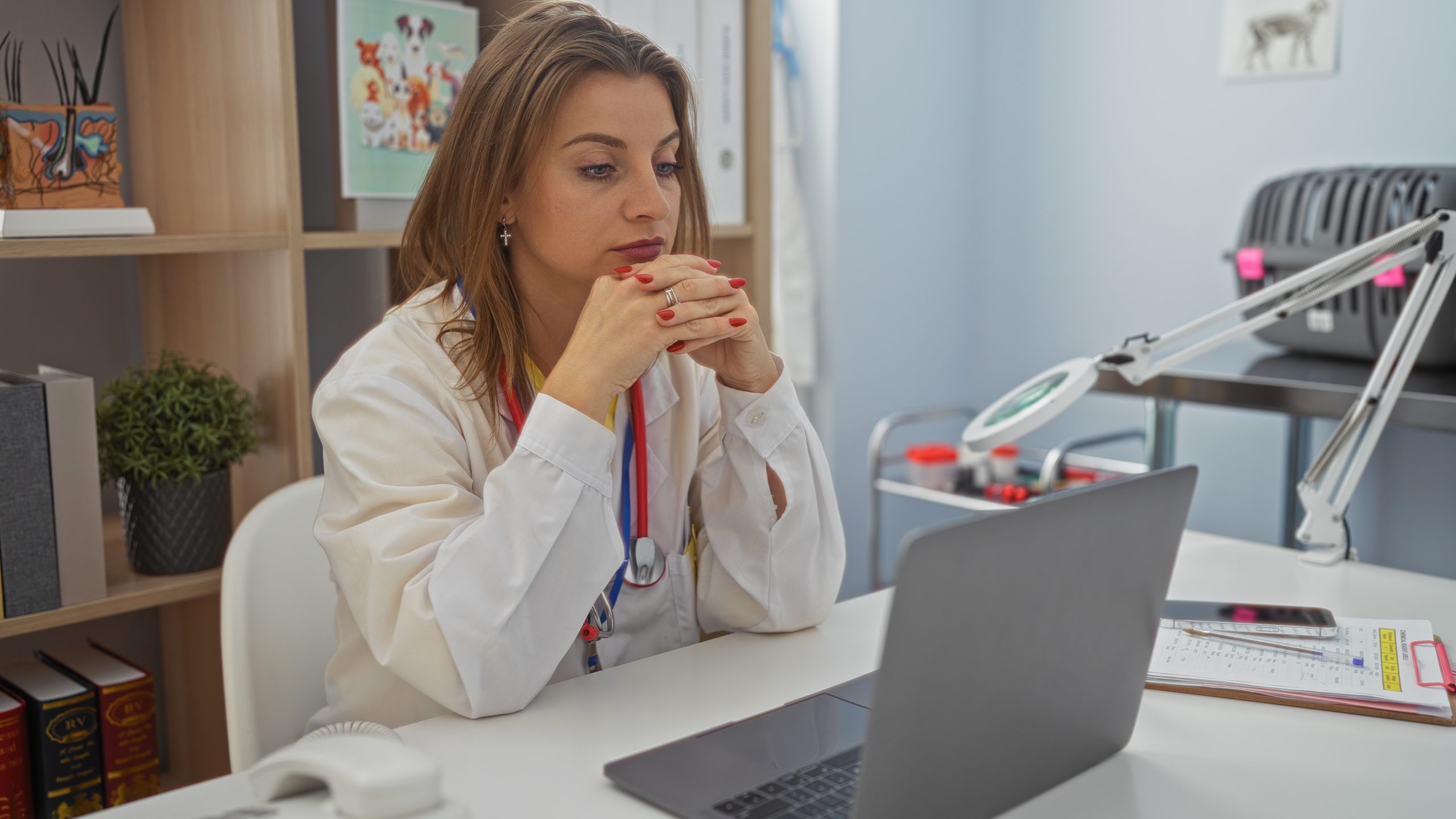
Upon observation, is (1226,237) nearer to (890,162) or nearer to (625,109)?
(890,162)

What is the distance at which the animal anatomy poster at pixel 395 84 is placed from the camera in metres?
1.68

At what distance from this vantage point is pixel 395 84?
68.0 inches

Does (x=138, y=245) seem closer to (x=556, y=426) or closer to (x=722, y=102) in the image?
(x=556, y=426)

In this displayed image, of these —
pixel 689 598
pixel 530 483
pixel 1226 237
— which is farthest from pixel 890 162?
pixel 530 483

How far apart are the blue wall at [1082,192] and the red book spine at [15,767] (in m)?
2.01

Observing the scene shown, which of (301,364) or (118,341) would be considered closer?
(301,364)

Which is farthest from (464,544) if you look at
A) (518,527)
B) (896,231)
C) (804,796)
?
(896,231)

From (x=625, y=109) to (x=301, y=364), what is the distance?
→ 0.65m

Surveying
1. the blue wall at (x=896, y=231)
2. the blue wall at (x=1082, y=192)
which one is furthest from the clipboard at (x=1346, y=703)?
the blue wall at (x=896, y=231)

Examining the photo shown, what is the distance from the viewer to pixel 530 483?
3.42 feet

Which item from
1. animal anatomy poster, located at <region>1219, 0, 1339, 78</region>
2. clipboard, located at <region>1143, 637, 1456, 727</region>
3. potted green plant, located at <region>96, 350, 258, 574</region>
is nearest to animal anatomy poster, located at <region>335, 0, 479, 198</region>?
potted green plant, located at <region>96, 350, 258, 574</region>

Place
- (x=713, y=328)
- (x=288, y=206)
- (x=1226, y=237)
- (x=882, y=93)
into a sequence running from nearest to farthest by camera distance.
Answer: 1. (x=713, y=328)
2. (x=288, y=206)
3. (x=1226, y=237)
4. (x=882, y=93)

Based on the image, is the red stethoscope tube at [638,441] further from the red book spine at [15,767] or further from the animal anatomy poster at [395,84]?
the red book spine at [15,767]

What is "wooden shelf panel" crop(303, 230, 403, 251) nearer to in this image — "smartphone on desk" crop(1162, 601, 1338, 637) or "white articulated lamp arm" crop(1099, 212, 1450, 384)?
"white articulated lamp arm" crop(1099, 212, 1450, 384)
